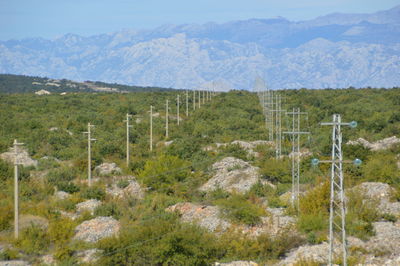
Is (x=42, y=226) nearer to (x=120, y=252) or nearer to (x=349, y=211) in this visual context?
(x=120, y=252)

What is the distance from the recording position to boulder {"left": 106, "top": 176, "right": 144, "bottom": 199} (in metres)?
28.7

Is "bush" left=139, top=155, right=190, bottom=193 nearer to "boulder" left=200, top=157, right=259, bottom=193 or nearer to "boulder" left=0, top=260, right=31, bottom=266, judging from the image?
"boulder" left=200, top=157, right=259, bottom=193

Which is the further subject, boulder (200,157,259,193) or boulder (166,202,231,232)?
boulder (200,157,259,193)

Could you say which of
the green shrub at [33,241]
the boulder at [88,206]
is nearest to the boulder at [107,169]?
the boulder at [88,206]

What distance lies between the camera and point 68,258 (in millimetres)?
18969

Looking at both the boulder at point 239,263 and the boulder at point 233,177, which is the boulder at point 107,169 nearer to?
the boulder at point 233,177

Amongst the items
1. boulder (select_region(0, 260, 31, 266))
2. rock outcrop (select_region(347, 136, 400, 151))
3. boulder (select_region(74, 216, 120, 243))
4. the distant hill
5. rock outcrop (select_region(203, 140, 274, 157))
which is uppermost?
the distant hill

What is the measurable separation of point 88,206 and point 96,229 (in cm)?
414

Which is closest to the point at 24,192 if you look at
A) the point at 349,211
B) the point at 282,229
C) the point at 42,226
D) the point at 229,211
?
the point at 42,226

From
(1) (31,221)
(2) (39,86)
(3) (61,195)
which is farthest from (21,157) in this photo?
(2) (39,86)

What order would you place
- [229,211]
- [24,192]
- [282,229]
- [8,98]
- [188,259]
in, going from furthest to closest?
1. [8,98]
2. [24,192]
3. [229,211]
4. [282,229]
5. [188,259]

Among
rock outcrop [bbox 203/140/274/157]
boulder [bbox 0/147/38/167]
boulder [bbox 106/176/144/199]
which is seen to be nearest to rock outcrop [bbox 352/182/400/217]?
boulder [bbox 106/176/144/199]

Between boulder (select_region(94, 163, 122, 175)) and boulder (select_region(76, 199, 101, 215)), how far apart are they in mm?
7184

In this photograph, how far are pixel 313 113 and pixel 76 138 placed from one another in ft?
83.6
